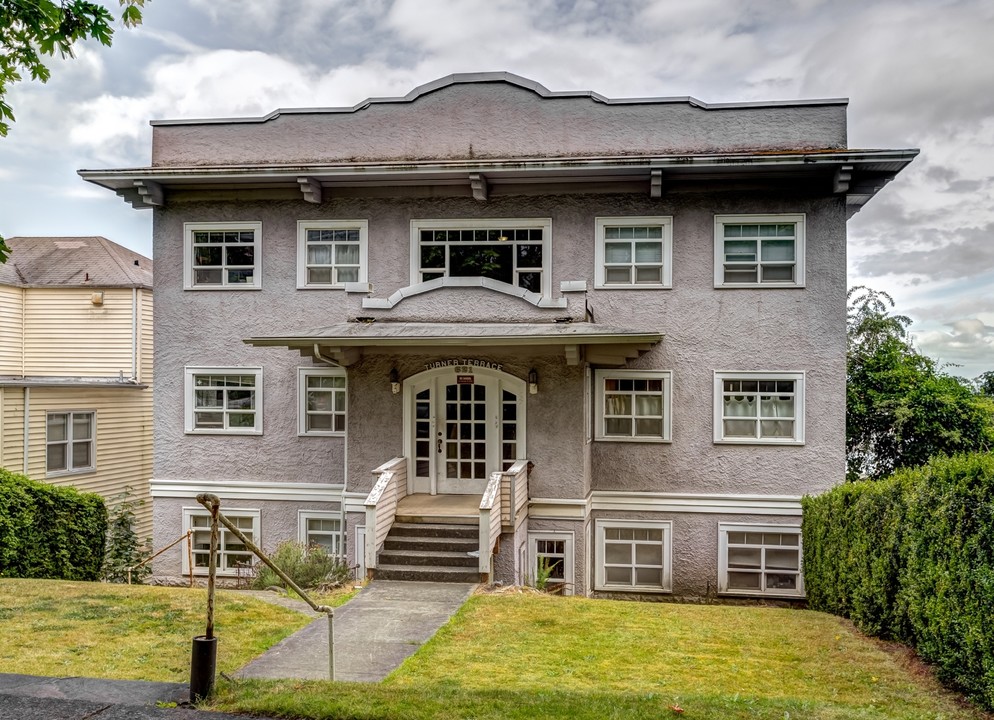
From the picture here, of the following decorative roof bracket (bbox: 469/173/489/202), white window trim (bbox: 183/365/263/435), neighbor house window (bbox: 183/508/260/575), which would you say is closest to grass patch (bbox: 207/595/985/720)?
neighbor house window (bbox: 183/508/260/575)

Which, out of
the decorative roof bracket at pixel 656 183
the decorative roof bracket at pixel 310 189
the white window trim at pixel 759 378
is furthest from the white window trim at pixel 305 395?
the white window trim at pixel 759 378

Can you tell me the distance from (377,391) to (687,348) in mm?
5549

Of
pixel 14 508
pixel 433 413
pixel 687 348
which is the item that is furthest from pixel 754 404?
pixel 14 508

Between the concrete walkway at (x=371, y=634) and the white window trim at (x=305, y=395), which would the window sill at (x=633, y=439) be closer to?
the concrete walkway at (x=371, y=634)

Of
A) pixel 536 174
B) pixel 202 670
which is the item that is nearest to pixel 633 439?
pixel 536 174

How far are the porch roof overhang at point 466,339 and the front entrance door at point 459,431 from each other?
724mm

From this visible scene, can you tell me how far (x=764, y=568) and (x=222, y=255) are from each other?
454 inches

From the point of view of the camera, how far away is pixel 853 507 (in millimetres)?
10148

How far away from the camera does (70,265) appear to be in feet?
72.6

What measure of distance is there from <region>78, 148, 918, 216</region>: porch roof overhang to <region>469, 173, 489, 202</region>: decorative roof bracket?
0.06 feet

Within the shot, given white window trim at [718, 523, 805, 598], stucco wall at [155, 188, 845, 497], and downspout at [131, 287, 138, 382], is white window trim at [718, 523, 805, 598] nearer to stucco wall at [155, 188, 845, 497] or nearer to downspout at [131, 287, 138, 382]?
stucco wall at [155, 188, 845, 497]

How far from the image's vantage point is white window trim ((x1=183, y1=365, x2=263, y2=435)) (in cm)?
1522

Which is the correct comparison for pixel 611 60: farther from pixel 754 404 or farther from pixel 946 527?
pixel 946 527

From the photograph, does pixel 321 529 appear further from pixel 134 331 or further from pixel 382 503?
pixel 134 331
